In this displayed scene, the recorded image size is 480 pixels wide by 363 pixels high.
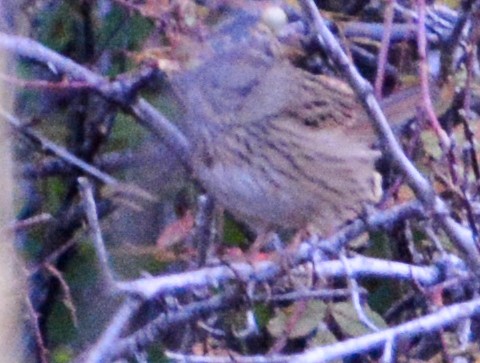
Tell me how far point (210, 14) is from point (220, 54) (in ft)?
0.59

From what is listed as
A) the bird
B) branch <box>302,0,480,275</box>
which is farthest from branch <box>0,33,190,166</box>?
branch <box>302,0,480,275</box>

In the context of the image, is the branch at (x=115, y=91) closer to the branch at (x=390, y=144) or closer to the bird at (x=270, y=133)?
the bird at (x=270, y=133)

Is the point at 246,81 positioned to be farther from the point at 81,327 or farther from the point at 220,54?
the point at 81,327

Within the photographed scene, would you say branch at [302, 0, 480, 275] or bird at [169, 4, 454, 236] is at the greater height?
branch at [302, 0, 480, 275]

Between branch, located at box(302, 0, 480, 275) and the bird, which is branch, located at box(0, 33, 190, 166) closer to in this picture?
the bird

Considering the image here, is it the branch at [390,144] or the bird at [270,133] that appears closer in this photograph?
the branch at [390,144]

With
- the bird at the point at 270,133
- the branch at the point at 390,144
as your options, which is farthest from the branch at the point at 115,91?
the branch at the point at 390,144

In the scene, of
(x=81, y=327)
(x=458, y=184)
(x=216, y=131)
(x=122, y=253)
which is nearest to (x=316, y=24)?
(x=458, y=184)

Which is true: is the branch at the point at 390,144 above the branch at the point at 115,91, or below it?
above

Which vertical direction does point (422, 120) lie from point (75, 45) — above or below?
above

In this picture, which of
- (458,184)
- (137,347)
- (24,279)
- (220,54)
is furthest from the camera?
(220,54)

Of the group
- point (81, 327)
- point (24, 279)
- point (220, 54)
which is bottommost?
point (81, 327)

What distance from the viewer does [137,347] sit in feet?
7.07

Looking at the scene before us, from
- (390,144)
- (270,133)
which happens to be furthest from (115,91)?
(390,144)
